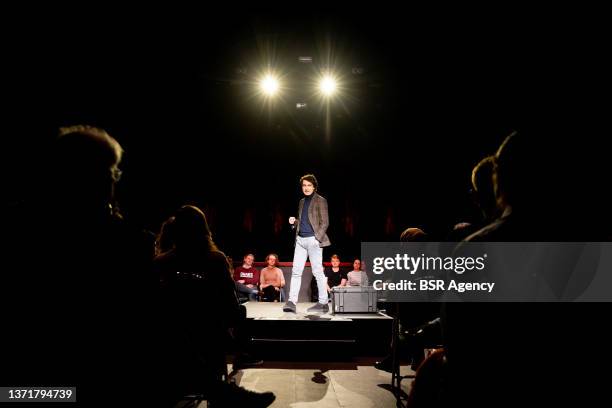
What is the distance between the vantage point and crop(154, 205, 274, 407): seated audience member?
2.17 metres

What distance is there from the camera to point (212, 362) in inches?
95.8

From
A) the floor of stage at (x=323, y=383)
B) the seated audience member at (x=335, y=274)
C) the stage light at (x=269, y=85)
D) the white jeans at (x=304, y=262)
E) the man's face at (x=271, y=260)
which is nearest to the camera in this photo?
the floor of stage at (x=323, y=383)

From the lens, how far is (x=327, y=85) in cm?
677

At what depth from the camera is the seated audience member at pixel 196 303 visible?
217cm

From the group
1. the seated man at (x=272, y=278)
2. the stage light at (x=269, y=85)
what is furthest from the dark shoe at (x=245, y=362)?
the stage light at (x=269, y=85)

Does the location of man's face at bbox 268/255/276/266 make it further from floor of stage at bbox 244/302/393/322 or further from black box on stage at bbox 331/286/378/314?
black box on stage at bbox 331/286/378/314

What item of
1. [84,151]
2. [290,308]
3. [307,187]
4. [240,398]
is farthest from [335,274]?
[84,151]

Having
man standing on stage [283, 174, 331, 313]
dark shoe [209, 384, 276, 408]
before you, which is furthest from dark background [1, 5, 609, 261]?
man standing on stage [283, 174, 331, 313]

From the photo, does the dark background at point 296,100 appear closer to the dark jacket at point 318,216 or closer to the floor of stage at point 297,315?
the dark jacket at point 318,216

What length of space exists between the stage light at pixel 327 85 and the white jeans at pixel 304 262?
2948 mm

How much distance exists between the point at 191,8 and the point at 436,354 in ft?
14.1

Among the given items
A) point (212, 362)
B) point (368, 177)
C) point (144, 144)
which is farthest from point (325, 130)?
point (212, 362)

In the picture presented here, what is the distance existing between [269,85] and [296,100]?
940 mm

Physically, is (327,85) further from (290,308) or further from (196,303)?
(196,303)
